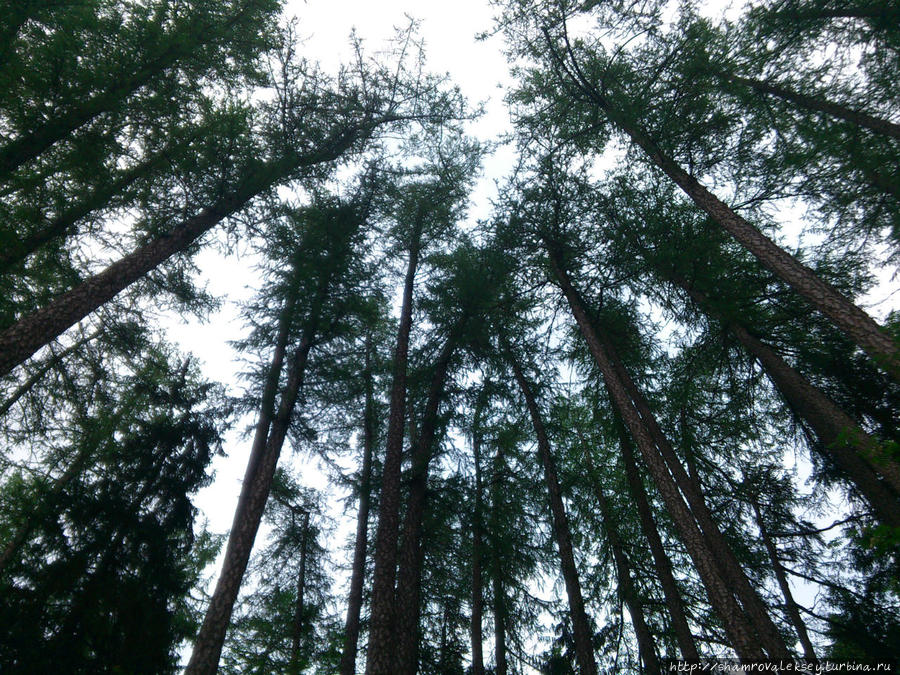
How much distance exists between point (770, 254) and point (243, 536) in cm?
937

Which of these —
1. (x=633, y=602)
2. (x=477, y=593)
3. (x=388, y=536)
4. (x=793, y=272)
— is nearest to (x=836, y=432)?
(x=793, y=272)

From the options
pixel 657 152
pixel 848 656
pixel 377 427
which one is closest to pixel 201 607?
pixel 377 427

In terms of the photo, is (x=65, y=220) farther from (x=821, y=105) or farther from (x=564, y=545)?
(x=821, y=105)

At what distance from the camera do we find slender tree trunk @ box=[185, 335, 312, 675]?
6.10m

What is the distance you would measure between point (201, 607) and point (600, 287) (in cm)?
1370

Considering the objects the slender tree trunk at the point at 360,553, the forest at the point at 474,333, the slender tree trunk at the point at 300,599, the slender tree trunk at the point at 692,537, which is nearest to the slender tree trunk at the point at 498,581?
the forest at the point at 474,333

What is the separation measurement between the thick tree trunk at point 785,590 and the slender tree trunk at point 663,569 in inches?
84.7

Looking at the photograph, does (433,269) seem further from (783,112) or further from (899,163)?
(899,163)

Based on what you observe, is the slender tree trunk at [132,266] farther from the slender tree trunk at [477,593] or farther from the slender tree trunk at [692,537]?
the slender tree trunk at [692,537]

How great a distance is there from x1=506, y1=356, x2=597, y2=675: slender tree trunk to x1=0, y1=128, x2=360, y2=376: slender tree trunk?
21.1ft

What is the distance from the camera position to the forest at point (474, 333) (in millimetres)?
6621

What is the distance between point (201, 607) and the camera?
12.0 m

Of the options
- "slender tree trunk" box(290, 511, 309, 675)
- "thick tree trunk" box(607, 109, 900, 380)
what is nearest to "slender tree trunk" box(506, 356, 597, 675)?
"thick tree trunk" box(607, 109, 900, 380)

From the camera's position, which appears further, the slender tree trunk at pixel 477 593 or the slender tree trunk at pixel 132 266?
the slender tree trunk at pixel 477 593
